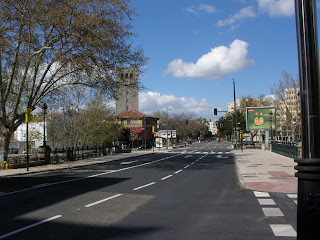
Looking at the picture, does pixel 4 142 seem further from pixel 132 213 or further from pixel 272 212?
pixel 272 212

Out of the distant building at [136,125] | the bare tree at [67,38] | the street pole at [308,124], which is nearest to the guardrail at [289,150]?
the bare tree at [67,38]

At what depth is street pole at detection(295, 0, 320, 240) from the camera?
313 centimetres

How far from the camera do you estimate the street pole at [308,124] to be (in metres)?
3.13

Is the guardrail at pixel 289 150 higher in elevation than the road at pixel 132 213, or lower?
higher

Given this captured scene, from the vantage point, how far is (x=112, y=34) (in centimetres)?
2072

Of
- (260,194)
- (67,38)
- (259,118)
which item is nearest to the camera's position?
(260,194)

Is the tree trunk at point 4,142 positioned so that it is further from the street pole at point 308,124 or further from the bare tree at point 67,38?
the street pole at point 308,124

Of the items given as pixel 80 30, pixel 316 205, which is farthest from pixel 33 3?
pixel 316 205

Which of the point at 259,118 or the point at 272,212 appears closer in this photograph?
the point at 272,212

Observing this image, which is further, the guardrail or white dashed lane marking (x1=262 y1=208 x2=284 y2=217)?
the guardrail

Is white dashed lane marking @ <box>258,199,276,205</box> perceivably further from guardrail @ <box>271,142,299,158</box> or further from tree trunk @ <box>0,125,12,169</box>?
tree trunk @ <box>0,125,12,169</box>

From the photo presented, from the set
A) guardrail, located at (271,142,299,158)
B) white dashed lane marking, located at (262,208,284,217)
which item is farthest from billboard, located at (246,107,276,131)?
white dashed lane marking, located at (262,208,284,217)

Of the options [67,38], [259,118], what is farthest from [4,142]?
[259,118]

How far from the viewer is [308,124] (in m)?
3.29
